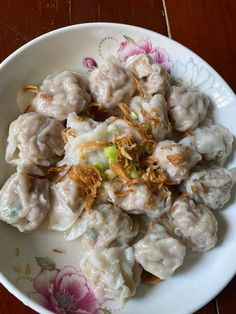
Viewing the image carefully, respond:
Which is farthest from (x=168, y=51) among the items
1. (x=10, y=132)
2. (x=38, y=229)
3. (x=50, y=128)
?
(x=38, y=229)

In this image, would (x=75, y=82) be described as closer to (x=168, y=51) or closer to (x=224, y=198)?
(x=168, y=51)

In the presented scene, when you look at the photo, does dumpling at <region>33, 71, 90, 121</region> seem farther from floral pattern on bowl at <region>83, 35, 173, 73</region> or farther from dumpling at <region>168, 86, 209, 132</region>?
dumpling at <region>168, 86, 209, 132</region>

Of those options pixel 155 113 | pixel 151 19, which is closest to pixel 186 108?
pixel 155 113

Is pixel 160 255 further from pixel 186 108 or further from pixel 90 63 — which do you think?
pixel 90 63

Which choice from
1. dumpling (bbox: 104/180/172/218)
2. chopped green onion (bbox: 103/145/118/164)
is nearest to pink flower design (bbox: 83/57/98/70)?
chopped green onion (bbox: 103/145/118/164)

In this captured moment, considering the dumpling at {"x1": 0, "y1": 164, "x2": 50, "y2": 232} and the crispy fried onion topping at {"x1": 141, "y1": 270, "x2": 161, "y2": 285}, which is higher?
the dumpling at {"x1": 0, "y1": 164, "x2": 50, "y2": 232}

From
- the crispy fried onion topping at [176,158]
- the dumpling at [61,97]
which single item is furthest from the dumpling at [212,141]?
the dumpling at [61,97]

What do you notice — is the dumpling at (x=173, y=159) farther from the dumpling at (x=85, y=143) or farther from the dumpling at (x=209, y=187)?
the dumpling at (x=85, y=143)
